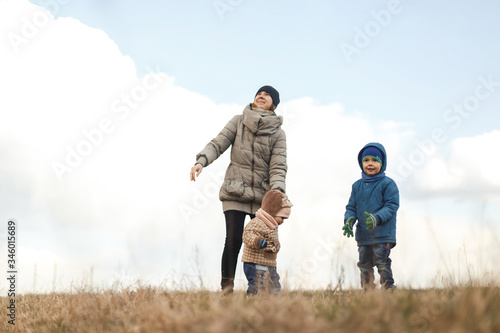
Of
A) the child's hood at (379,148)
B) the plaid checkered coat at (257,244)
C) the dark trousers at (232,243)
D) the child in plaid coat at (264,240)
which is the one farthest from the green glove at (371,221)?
the dark trousers at (232,243)

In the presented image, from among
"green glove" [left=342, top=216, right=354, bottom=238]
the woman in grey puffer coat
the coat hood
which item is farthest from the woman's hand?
"green glove" [left=342, top=216, right=354, bottom=238]

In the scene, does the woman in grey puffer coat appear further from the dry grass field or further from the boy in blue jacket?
the dry grass field

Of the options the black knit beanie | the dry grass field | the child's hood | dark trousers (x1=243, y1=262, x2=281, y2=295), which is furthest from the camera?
the child's hood

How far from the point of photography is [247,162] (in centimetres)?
614

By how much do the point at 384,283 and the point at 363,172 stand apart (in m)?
1.46

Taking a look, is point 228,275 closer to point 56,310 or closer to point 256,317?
point 56,310

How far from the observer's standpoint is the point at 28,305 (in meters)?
6.64

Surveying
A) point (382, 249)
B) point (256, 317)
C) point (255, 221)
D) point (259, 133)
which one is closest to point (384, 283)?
point (382, 249)

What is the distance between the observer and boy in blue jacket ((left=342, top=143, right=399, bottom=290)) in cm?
624

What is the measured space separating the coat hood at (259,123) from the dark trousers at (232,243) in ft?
3.44

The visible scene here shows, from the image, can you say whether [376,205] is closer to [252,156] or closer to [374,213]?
[374,213]

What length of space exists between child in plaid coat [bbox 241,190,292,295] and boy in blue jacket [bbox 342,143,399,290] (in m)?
1.14

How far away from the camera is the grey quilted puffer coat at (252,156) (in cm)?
601

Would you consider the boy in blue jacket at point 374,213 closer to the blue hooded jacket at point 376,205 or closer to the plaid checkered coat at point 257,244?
the blue hooded jacket at point 376,205
